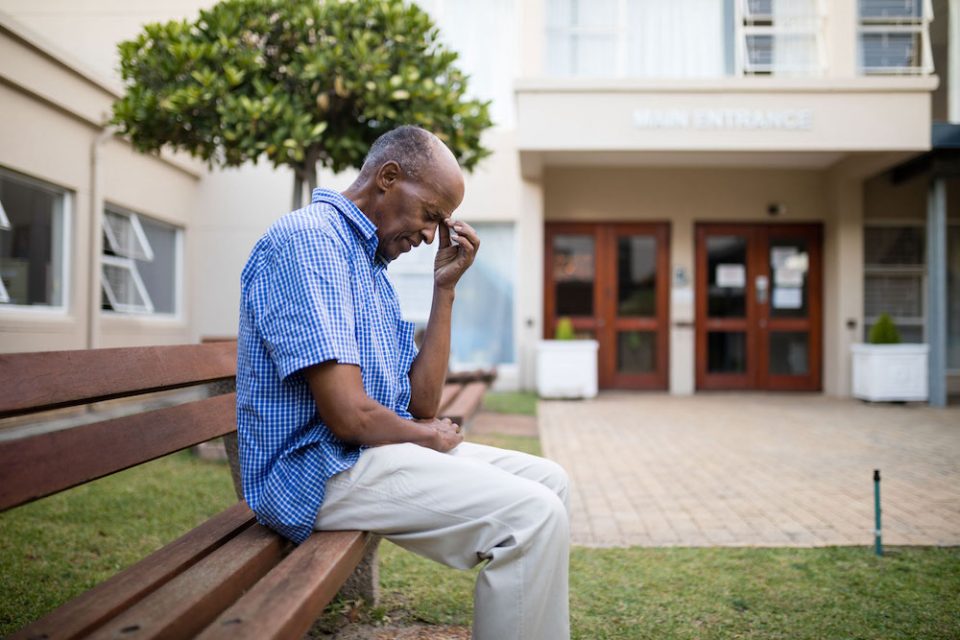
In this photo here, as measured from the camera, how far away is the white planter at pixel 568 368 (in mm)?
11305

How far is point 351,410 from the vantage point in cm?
192

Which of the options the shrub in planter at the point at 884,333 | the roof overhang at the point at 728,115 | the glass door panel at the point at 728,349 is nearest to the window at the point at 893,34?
the roof overhang at the point at 728,115

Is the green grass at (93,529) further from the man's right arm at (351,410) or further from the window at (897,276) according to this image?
the window at (897,276)

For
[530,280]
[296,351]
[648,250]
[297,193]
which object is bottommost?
[296,351]

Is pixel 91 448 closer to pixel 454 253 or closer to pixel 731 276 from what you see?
pixel 454 253

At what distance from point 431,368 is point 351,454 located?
0.53 meters

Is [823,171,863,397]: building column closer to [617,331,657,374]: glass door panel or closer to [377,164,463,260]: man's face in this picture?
[617,331,657,374]: glass door panel

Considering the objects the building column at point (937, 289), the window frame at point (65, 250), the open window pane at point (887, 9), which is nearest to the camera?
the window frame at point (65, 250)

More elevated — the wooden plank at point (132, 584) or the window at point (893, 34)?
the window at point (893, 34)

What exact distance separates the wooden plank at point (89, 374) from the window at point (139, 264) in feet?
27.8

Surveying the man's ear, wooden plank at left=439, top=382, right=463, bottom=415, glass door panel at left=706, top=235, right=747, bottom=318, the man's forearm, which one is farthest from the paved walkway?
glass door panel at left=706, top=235, right=747, bottom=318

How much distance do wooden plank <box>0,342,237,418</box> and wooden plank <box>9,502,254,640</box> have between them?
1.41 feet

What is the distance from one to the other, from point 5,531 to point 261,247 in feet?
9.90

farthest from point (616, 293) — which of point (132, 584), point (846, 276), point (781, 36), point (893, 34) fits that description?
point (132, 584)
